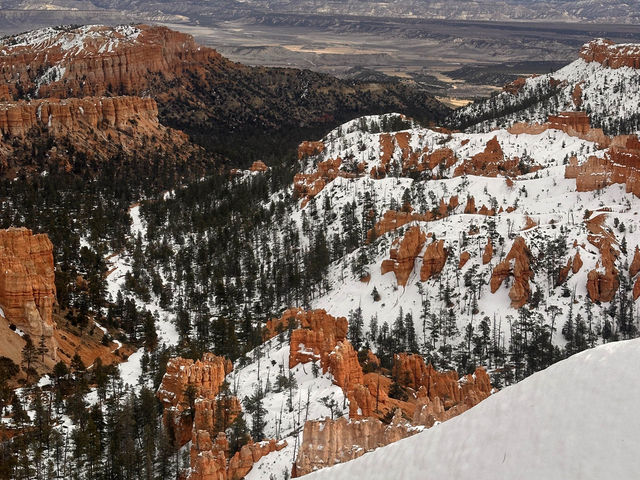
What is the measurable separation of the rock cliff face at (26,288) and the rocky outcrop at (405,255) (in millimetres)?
37224

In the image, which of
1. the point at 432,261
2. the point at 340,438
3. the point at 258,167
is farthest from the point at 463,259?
the point at 258,167

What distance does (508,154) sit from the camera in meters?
138

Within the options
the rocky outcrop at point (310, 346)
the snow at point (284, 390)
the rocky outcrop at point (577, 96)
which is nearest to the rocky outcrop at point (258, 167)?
the rocky outcrop at point (577, 96)

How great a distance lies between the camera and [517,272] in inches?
3376

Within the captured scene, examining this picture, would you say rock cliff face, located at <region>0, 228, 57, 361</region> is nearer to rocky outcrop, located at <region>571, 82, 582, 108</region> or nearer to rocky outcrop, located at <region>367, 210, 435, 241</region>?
rocky outcrop, located at <region>367, 210, 435, 241</region>

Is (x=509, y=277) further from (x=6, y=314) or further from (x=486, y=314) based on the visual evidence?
(x=6, y=314)

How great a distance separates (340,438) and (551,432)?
98.5ft

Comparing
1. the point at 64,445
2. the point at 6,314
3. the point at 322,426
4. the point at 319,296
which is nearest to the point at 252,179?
the point at 319,296

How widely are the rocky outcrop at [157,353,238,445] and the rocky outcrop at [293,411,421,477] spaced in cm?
1141

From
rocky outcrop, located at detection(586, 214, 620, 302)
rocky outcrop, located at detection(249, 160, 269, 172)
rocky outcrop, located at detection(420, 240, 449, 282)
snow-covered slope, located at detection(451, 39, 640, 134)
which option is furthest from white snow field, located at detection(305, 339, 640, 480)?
snow-covered slope, located at detection(451, 39, 640, 134)

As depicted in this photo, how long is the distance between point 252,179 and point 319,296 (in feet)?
190

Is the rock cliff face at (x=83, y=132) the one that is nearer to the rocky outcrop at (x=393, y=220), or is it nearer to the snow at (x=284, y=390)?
the rocky outcrop at (x=393, y=220)

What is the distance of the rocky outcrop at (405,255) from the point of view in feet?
300

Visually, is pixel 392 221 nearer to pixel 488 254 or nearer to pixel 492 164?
pixel 488 254
